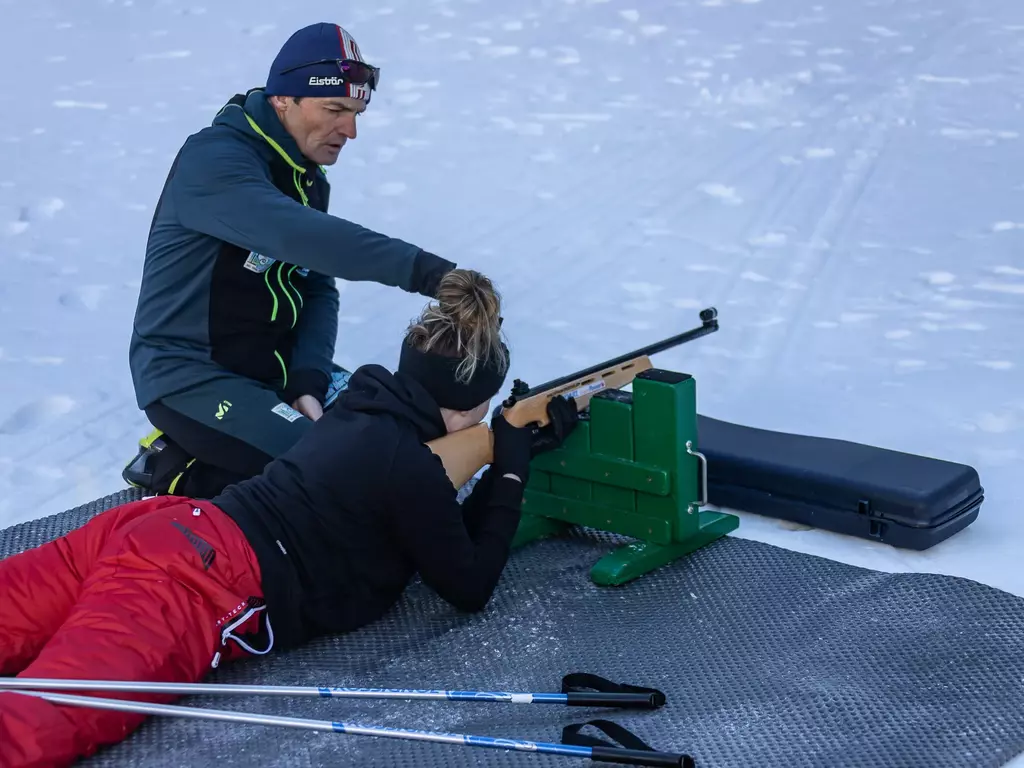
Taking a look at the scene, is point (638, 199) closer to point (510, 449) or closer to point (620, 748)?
point (510, 449)

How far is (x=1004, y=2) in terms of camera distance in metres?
8.81

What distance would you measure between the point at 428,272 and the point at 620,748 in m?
1.20

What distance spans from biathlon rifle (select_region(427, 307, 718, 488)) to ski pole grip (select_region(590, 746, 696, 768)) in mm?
807

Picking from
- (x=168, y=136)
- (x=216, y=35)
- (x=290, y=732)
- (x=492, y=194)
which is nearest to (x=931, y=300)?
(x=492, y=194)

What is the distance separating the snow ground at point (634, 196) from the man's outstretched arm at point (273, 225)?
1.04 m

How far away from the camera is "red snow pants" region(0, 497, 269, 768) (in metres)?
2.42

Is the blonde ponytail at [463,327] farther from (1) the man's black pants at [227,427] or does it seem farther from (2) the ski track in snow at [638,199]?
(2) the ski track in snow at [638,199]

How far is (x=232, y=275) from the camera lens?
360 centimetres

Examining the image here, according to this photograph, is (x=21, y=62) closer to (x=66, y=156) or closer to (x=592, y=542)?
(x=66, y=156)

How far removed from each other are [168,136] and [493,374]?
4.94m

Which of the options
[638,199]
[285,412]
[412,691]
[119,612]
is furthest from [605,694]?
[638,199]

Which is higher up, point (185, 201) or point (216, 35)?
point (185, 201)

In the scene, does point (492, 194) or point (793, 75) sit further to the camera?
point (793, 75)

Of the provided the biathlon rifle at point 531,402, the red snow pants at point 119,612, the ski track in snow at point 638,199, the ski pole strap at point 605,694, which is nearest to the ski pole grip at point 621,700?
the ski pole strap at point 605,694
